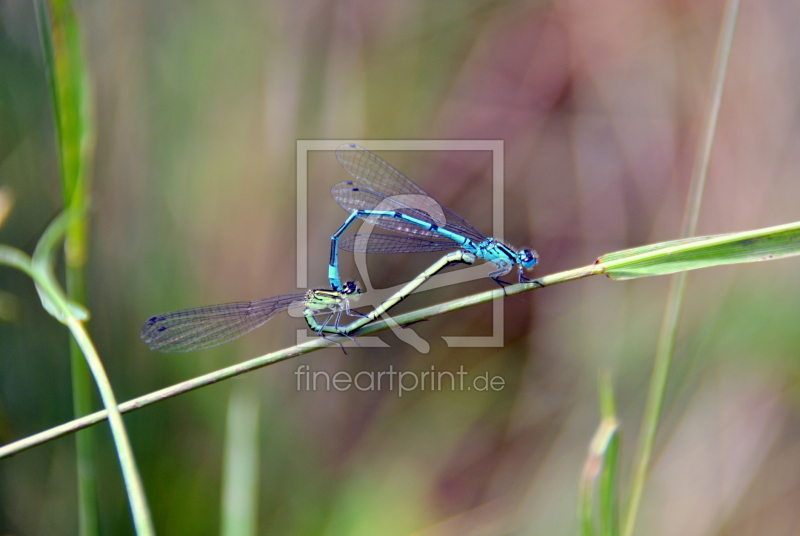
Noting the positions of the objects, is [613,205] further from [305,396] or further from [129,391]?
[129,391]

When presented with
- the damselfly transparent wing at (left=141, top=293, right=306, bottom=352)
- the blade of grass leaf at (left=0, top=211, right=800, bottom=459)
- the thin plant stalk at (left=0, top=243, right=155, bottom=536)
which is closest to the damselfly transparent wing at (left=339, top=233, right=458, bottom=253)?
the damselfly transparent wing at (left=141, top=293, right=306, bottom=352)

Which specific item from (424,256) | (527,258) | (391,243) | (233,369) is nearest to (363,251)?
(391,243)

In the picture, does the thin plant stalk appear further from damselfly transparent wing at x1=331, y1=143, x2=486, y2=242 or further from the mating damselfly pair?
damselfly transparent wing at x1=331, y1=143, x2=486, y2=242

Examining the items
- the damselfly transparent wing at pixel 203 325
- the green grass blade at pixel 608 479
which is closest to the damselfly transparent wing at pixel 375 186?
the damselfly transparent wing at pixel 203 325

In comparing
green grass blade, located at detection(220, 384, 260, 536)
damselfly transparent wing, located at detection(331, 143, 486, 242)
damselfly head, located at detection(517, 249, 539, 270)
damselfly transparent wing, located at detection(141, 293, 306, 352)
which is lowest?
green grass blade, located at detection(220, 384, 260, 536)

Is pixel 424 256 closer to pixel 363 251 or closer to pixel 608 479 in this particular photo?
pixel 363 251

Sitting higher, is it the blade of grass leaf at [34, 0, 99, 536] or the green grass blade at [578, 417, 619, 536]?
the blade of grass leaf at [34, 0, 99, 536]

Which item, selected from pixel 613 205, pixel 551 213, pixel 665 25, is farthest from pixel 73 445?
pixel 665 25

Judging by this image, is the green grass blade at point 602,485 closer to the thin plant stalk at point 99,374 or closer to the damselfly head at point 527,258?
the thin plant stalk at point 99,374

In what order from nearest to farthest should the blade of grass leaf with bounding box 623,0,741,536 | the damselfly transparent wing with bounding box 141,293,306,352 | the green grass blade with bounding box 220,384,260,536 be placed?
the green grass blade with bounding box 220,384,260,536, the blade of grass leaf with bounding box 623,0,741,536, the damselfly transparent wing with bounding box 141,293,306,352
